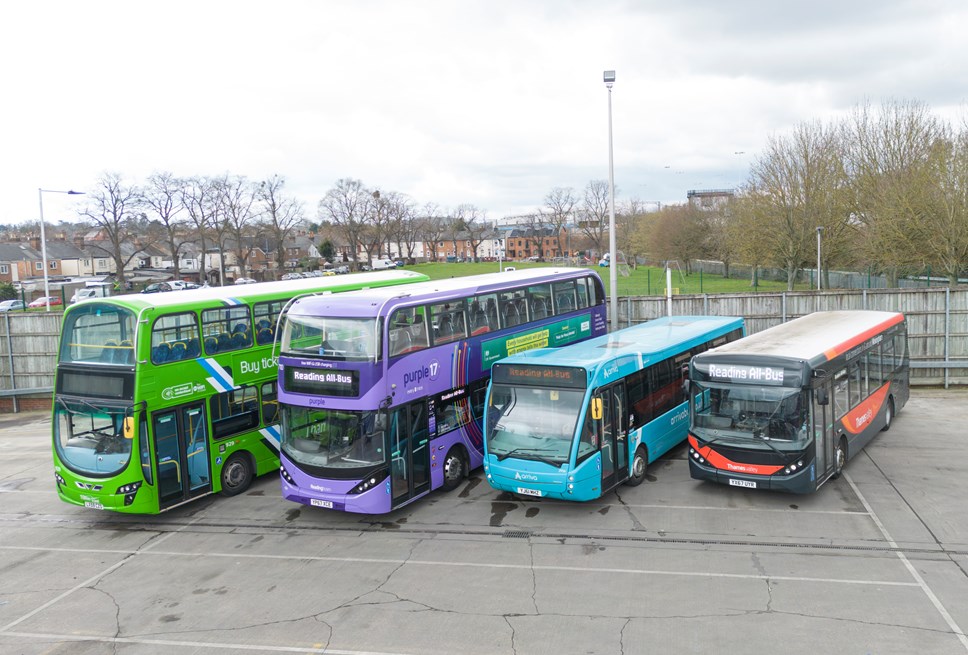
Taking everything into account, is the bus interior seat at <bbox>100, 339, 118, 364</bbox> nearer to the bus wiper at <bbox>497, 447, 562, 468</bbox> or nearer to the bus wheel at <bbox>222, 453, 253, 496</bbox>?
the bus wheel at <bbox>222, 453, 253, 496</bbox>

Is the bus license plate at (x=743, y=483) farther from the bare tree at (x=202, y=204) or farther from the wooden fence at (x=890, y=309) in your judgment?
the bare tree at (x=202, y=204)

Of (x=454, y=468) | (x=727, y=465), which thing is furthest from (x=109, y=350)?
(x=727, y=465)

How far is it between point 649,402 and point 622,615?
20.6 feet

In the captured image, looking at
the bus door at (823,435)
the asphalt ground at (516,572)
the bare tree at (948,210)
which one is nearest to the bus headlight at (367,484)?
the asphalt ground at (516,572)

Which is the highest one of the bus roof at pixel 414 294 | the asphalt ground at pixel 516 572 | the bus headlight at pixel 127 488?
the bus roof at pixel 414 294

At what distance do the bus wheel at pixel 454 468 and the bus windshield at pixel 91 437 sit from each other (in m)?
5.73

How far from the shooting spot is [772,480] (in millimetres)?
12719

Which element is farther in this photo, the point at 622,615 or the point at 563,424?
the point at 563,424

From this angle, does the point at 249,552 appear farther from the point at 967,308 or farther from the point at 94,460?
the point at 967,308

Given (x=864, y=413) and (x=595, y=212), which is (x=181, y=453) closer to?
(x=864, y=413)

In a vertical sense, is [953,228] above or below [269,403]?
above

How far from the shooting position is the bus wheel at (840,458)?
13.9 m

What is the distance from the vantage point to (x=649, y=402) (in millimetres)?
14992

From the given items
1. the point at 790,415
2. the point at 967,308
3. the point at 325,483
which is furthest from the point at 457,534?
the point at 967,308
